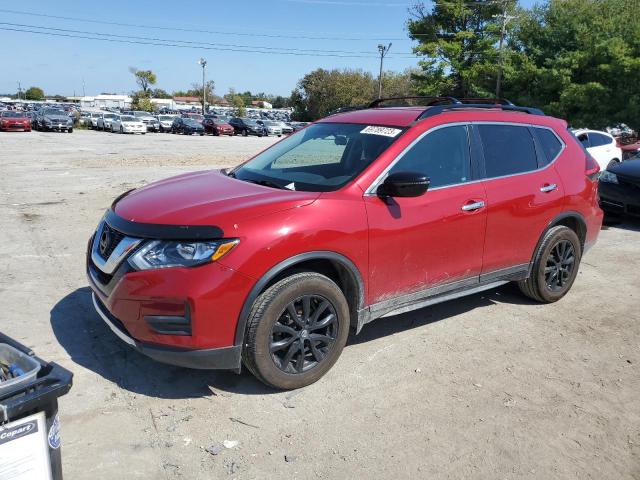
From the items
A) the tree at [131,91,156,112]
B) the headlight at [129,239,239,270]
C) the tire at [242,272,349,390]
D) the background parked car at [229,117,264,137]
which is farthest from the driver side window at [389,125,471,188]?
the tree at [131,91,156,112]

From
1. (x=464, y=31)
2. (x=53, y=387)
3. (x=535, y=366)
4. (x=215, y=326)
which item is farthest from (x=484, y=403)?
(x=464, y=31)

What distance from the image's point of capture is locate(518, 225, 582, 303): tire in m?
4.91

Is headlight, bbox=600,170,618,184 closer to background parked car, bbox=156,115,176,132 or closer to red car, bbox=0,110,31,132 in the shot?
red car, bbox=0,110,31,132

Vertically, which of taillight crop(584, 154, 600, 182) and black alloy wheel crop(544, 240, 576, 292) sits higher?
taillight crop(584, 154, 600, 182)

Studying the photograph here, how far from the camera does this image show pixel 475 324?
4.68 metres

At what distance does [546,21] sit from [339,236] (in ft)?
117

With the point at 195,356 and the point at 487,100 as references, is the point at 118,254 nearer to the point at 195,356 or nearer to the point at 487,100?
the point at 195,356

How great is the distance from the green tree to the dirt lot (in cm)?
2714

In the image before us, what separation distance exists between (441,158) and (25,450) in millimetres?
3262

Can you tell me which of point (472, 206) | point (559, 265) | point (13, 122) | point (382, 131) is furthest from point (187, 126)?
point (472, 206)

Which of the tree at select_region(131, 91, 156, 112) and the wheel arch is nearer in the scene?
the wheel arch

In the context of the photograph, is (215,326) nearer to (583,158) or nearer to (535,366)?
(535,366)

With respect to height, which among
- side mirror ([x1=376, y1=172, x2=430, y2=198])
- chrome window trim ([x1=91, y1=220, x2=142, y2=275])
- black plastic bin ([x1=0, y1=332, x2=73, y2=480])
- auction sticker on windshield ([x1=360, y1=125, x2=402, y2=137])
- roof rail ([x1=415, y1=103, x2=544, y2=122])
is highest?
roof rail ([x1=415, y1=103, x2=544, y2=122])

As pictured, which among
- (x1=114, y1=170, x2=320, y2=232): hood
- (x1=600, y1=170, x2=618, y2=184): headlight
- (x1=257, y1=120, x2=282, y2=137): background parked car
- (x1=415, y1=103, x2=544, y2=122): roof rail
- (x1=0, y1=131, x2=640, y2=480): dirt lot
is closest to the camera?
(x1=0, y1=131, x2=640, y2=480): dirt lot
